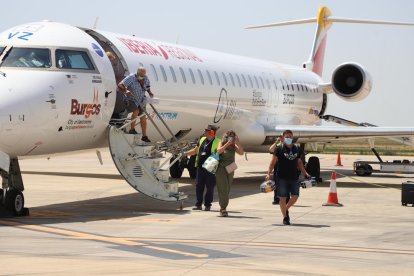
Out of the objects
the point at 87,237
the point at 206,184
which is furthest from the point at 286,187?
the point at 87,237

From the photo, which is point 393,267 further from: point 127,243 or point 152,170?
point 152,170

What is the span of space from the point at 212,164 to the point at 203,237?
340cm

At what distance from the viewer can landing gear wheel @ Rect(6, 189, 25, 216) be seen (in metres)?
13.9

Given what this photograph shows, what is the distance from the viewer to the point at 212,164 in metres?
15.0

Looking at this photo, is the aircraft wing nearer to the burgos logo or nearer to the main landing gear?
the burgos logo

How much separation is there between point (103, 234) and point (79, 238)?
556 mm

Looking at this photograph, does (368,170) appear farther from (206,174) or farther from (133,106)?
(133,106)

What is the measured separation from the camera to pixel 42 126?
13977mm

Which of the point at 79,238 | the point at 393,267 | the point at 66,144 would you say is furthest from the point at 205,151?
the point at 393,267

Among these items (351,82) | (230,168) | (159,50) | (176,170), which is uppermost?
(159,50)

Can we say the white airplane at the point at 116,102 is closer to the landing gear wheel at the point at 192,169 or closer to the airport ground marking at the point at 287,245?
the landing gear wheel at the point at 192,169

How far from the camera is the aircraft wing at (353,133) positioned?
23234 mm

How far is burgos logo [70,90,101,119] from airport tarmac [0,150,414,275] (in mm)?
1757

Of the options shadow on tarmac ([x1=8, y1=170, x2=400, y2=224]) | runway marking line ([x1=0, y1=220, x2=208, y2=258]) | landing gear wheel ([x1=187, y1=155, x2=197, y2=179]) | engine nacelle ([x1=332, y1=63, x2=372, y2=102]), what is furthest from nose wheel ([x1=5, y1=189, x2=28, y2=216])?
engine nacelle ([x1=332, y1=63, x2=372, y2=102])
